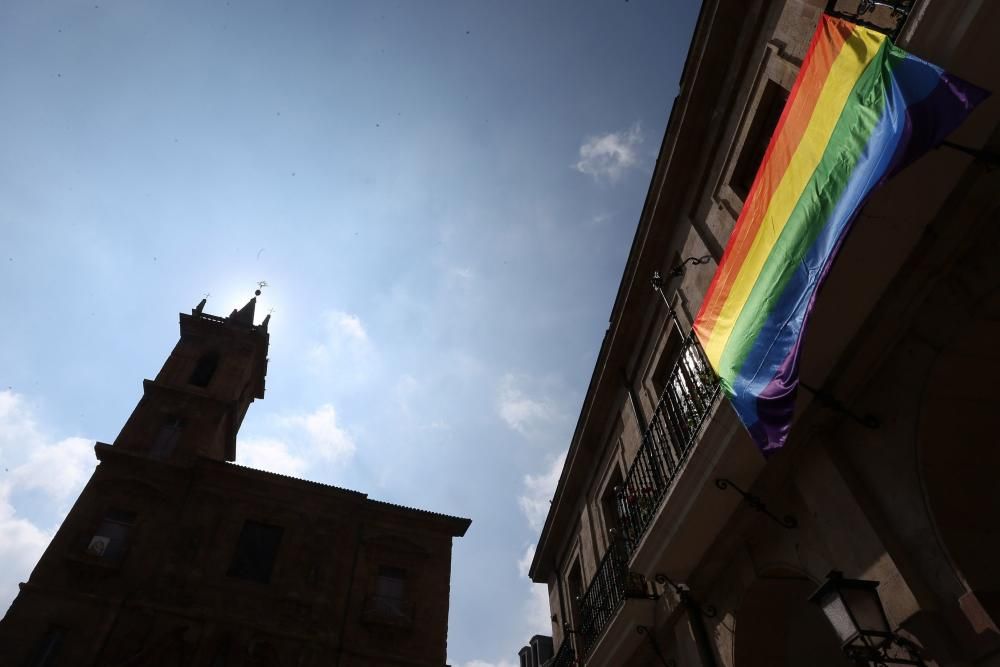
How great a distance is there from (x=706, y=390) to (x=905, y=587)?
125 inches

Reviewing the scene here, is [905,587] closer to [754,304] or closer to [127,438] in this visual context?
[754,304]

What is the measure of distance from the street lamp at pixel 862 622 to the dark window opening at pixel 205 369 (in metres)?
24.7

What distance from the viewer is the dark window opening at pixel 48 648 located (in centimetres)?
1451

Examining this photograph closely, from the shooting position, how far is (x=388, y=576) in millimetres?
19688

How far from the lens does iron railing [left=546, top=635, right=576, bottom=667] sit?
11484 mm

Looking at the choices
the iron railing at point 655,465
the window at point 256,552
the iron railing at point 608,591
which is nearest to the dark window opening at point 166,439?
A: the window at point 256,552

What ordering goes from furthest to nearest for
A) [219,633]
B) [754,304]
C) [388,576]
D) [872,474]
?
[388,576]
[219,633]
[754,304]
[872,474]

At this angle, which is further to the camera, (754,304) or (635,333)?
(635,333)

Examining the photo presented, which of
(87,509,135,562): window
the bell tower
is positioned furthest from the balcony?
the bell tower

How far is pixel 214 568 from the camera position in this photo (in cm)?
1778

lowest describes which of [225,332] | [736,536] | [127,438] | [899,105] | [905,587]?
[905,587]

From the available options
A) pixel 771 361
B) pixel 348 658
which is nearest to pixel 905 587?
pixel 771 361

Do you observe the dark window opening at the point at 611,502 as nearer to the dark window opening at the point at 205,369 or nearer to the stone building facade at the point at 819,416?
the stone building facade at the point at 819,416

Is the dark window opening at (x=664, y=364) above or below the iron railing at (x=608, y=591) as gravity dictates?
above
